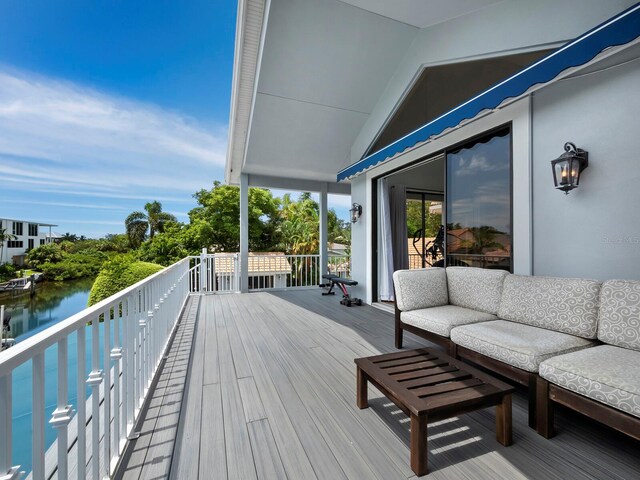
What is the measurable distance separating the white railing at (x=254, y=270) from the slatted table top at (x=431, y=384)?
5.66m

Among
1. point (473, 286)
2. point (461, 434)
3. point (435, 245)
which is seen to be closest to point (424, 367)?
point (461, 434)

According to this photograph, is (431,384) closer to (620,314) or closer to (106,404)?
(620,314)

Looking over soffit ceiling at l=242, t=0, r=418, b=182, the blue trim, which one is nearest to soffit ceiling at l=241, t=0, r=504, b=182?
soffit ceiling at l=242, t=0, r=418, b=182

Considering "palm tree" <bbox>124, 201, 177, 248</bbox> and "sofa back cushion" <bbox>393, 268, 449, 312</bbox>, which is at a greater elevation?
"palm tree" <bbox>124, 201, 177, 248</bbox>

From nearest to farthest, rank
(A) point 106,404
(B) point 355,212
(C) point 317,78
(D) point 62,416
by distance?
(D) point 62,416 → (A) point 106,404 → (C) point 317,78 → (B) point 355,212

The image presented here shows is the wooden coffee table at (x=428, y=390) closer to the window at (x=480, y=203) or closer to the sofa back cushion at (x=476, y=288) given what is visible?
the sofa back cushion at (x=476, y=288)

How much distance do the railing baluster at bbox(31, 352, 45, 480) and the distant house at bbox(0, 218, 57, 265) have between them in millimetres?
29640

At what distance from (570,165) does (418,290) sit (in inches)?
71.9

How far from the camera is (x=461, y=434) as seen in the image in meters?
1.84

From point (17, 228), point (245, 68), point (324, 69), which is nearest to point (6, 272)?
point (17, 228)

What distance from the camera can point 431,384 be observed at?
1.85 meters

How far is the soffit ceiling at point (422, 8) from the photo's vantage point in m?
3.56

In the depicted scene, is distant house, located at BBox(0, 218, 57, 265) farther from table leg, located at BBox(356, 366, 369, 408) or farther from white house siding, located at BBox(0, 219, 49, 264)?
table leg, located at BBox(356, 366, 369, 408)

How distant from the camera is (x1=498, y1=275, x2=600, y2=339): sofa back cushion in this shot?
2.15 meters
